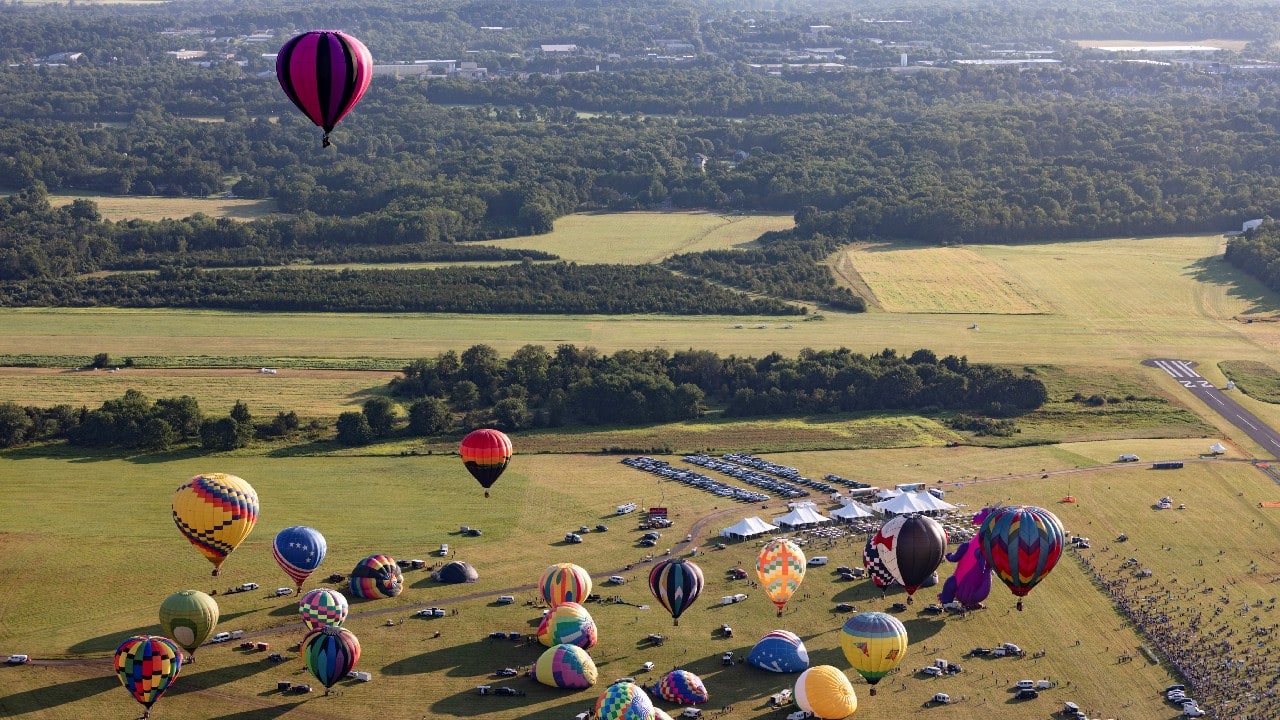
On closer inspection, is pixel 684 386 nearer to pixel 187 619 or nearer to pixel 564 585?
pixel 564 585

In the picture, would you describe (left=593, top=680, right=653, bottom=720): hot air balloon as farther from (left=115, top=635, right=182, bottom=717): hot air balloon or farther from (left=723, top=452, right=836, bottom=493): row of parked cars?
(left=723, top=452, right=836, bottom=493): row of parked cars

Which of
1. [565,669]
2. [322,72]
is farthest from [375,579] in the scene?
[322,72]

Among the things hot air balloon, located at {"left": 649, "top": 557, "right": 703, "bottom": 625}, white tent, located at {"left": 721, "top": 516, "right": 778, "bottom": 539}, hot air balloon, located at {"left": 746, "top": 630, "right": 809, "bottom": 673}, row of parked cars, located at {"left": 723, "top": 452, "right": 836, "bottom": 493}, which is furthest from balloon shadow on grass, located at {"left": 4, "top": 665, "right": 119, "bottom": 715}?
row of parked cars, located at {"left": 723, "top": 452, "right": 836, "bottom": 493}

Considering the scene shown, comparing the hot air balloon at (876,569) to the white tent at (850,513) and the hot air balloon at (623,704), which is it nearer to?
the white tent at (850,513)

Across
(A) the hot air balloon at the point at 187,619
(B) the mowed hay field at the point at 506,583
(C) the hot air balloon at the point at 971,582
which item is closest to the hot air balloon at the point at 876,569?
(B) the mowed hay field at the point at 506,583

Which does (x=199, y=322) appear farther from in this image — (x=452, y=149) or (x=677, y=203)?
(x=452, y=149)

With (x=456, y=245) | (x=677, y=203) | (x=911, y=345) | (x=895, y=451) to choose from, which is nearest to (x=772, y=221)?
(x=677, y=203)
